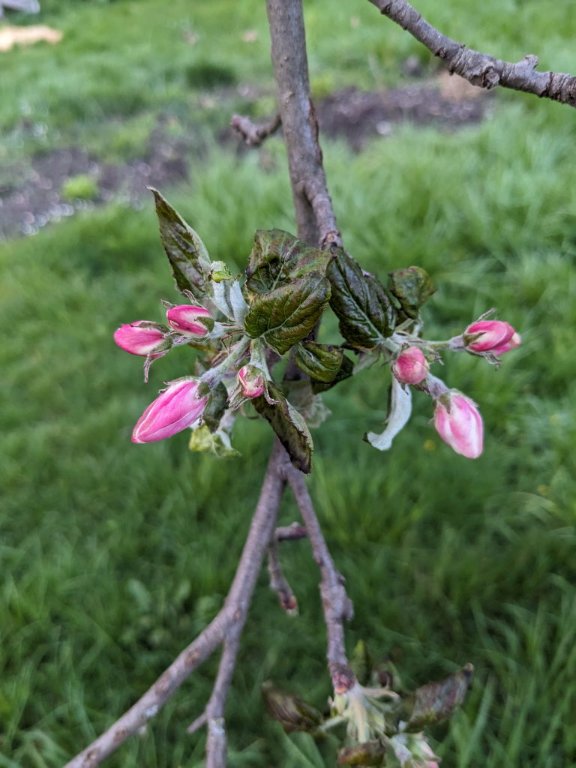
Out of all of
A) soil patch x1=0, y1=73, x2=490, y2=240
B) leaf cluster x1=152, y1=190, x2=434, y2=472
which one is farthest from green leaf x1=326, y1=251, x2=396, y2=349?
soil patch x1=0, y1=73, x2=490, y2=240

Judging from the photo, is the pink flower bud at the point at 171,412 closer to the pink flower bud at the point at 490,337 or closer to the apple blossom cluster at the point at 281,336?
the apple blossom cluster at the point at 281,336

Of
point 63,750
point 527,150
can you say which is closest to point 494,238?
point 527,150

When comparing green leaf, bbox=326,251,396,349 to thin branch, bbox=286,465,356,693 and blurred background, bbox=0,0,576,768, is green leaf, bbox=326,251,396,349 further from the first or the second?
blurred background, bbox=0,0,576,768

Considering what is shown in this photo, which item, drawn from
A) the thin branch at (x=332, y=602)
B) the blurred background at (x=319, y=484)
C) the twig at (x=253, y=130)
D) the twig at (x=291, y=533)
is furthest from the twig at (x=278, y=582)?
the blurred background at (x=319, y=484)

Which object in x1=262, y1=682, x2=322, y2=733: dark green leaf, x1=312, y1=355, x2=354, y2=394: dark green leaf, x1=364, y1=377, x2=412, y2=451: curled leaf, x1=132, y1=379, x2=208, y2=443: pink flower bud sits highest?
x1=312, y1=355, x2=354, y2=394: dark green leaf

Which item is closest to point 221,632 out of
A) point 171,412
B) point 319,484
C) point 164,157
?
point 171,412

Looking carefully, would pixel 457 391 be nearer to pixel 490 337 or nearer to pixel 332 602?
pixel 490 337

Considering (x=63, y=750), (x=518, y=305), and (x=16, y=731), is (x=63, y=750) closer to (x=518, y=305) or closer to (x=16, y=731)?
(x=16, y=731)
